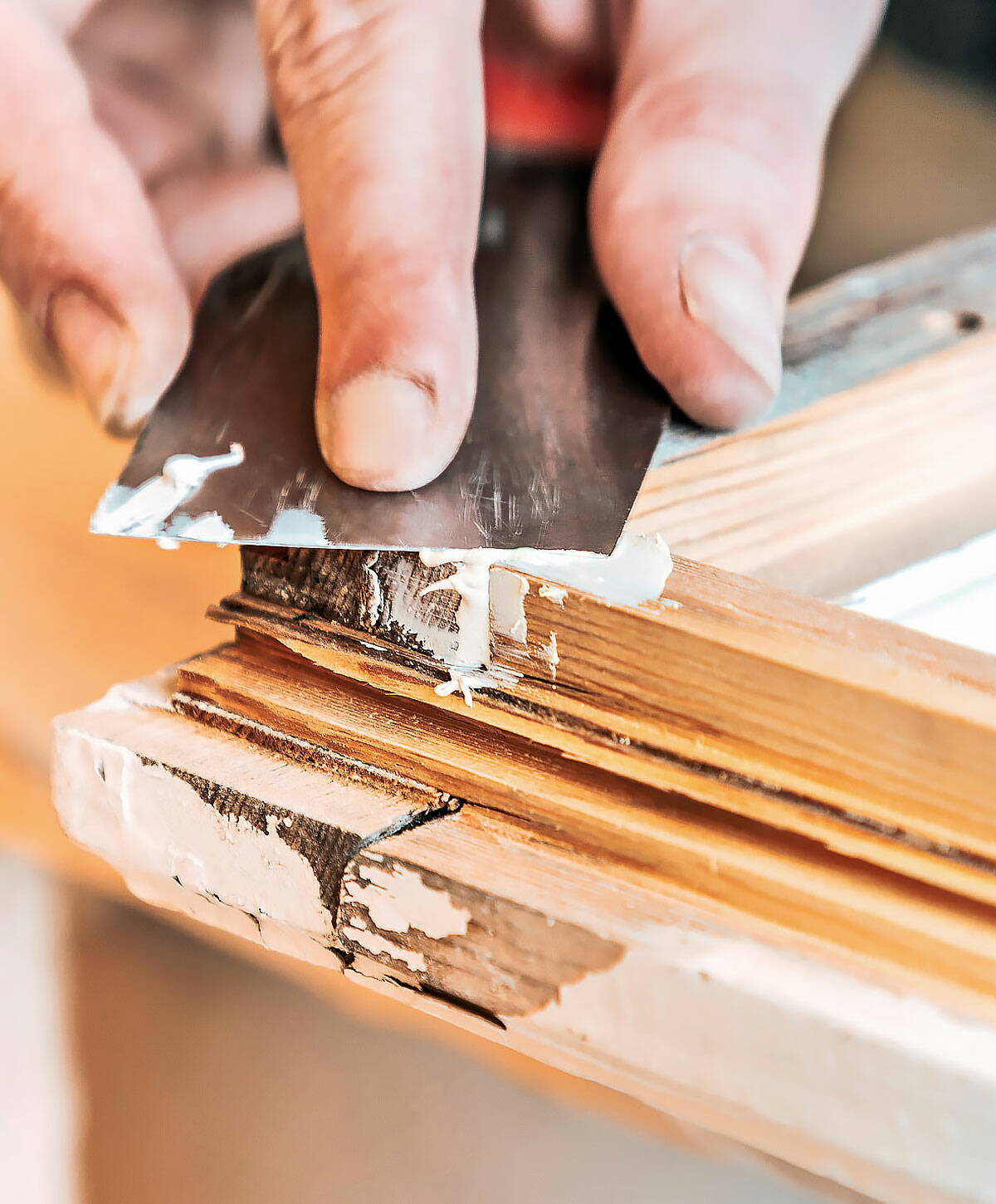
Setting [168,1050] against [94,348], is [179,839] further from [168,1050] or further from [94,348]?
[168,1050]

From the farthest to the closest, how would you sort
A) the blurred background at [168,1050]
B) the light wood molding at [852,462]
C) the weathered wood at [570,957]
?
the blurred background at [168,1050], the light wood molding at [852,462], the weathered wood at [570,957]

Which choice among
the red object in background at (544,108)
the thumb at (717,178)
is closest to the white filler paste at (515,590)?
the thumb at (717,178)

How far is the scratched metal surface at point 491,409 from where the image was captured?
264 mm

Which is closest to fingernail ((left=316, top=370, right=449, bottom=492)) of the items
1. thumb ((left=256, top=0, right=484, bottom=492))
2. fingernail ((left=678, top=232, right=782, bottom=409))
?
thumb ((left=256, top=0, right=484, bottom=492))

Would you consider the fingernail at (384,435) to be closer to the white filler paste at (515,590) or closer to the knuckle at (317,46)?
the white filler paste at (515,590)

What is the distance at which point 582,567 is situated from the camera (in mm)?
232

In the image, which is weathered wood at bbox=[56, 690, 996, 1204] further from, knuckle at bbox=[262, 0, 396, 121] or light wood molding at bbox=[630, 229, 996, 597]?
knuckle at bbox=[262, 0, 396, 121]

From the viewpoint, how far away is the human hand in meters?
0.31

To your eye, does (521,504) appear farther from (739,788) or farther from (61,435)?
(61,435)

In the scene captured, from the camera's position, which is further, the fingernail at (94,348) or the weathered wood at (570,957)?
the fingernail at (94,348)

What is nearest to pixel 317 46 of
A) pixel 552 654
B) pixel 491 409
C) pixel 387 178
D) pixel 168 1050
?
pixel 387 178

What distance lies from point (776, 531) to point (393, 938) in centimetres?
17

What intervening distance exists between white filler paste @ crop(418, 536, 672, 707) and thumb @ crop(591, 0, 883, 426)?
10cm

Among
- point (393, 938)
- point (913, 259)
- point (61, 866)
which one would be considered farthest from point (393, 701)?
point (61, 866)
